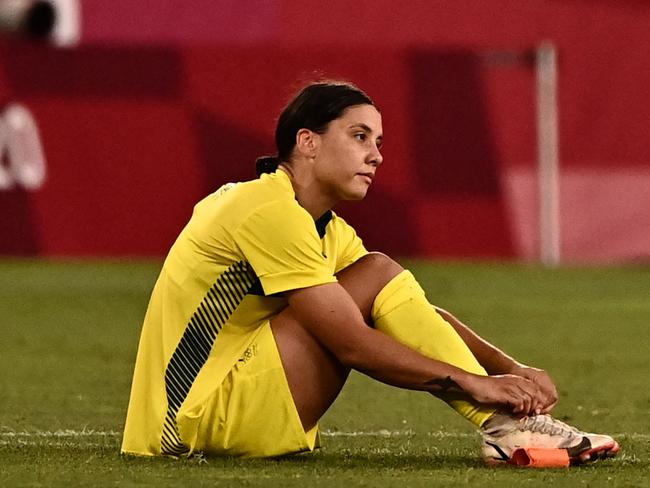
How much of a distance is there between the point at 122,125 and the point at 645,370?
7.41 meters

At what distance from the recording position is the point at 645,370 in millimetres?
7664

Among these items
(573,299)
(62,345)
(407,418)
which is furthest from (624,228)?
(407,418)

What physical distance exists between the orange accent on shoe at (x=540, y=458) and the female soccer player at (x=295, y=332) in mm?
12

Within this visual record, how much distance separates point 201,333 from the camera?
4.70m

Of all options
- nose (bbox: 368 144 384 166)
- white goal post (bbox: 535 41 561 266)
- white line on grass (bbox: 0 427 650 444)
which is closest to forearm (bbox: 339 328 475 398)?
nose (bbox: 368 144 384 166)

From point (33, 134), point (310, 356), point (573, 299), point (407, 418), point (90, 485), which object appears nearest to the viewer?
point (90, 485)

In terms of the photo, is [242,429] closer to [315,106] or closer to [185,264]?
[185,264]

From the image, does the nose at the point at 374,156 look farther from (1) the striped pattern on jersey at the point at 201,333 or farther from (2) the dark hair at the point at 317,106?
(1) the striped pattern on jersey at the point at 201,333

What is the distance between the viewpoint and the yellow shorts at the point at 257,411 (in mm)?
Result: 4605

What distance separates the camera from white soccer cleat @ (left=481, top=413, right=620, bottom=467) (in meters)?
4.64

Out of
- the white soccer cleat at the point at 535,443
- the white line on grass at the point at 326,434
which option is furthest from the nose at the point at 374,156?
the white line on grass at the point at 326,434

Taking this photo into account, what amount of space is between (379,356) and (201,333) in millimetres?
502

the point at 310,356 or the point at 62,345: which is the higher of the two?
the point at 310,356

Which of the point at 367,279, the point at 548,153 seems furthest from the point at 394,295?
the point at 548,153
